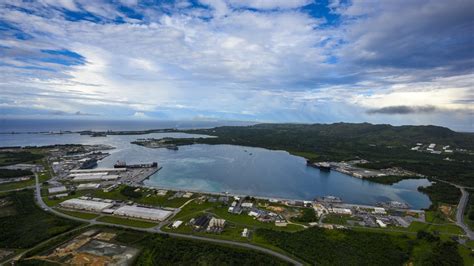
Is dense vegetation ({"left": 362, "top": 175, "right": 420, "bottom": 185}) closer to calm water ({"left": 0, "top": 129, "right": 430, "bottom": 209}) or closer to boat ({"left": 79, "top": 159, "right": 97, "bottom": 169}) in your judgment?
calm water ({"left": 0, "top": 129, "right": 430, "bottom": 209})

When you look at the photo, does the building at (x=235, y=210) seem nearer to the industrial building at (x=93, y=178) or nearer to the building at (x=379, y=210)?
the building at (x=379, y=210)

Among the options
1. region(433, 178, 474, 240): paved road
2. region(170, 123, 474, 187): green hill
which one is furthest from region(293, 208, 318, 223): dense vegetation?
region(170, 123, 474, 187): green hill

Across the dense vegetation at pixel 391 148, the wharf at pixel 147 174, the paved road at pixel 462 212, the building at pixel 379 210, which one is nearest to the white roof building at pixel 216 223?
the building at pixel 379 210

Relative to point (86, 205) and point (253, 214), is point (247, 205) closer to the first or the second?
point (253, 214)

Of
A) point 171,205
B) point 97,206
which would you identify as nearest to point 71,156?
point 97,206

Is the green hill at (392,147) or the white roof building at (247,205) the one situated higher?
the green hill at (392,147)

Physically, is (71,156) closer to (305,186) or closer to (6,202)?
(6,202)

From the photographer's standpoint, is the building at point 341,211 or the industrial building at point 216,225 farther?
Answer: the building at point 341,211
